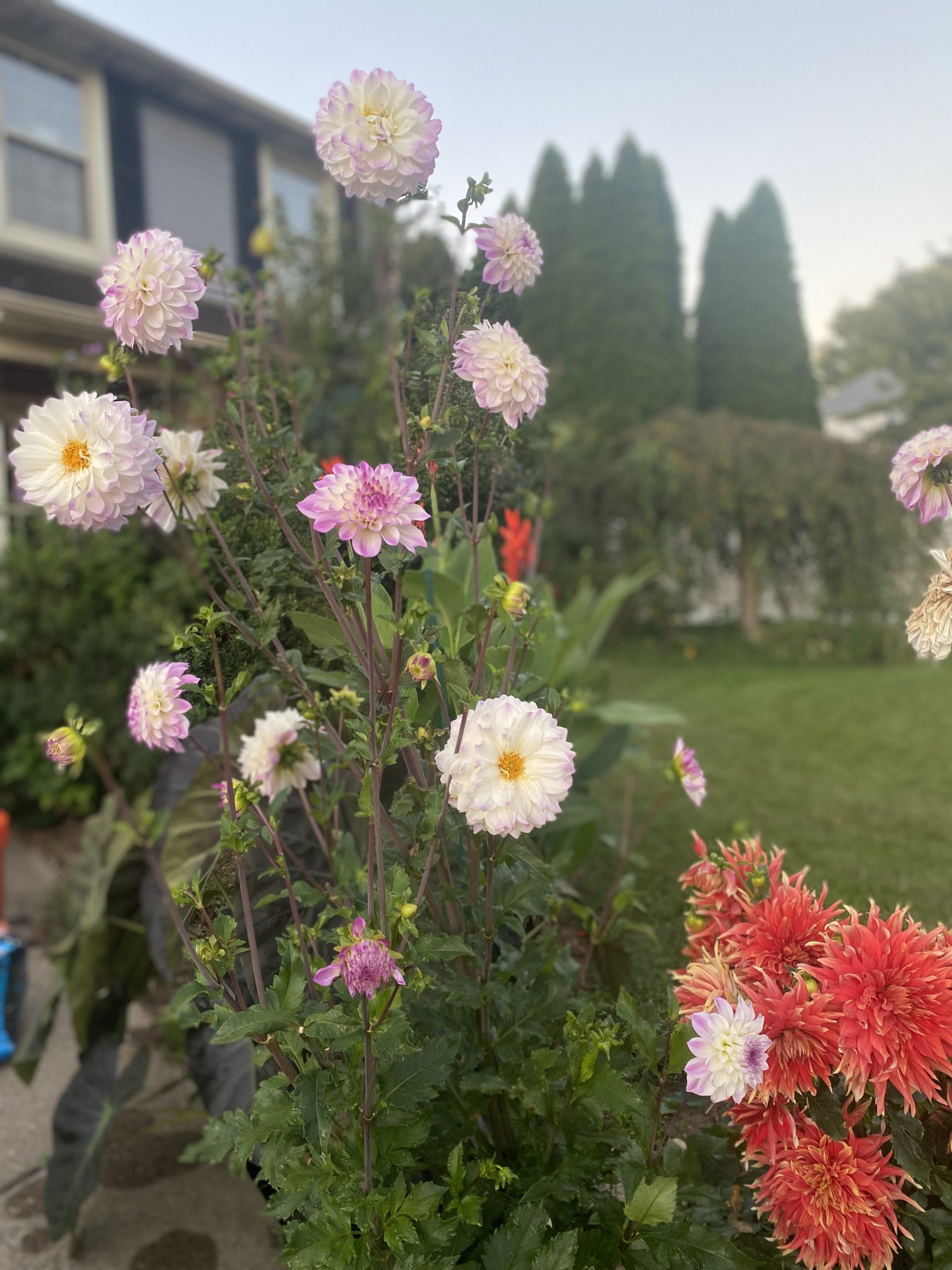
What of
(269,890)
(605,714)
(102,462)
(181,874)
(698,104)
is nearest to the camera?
(102,462)

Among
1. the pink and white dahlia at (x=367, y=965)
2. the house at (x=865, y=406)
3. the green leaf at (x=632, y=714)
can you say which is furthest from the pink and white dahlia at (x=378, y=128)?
the house at (x=865, y=406)

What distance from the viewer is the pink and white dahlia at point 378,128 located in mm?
799

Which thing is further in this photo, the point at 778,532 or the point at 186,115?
the point at 778,532

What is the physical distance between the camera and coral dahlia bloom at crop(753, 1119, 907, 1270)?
799 millimetres

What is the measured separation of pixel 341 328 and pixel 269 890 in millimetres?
6882

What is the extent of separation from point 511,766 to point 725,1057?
0.29 metres

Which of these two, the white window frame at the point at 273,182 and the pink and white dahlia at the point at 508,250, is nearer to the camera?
the pink and white dahlia at the point at 508,250

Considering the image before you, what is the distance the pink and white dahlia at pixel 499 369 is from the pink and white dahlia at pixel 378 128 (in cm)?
16

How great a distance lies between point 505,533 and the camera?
67.7 inches

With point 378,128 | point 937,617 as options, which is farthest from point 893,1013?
point 378,128

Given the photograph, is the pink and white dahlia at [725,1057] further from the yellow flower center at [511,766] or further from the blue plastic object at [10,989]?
the blue plastic object at [10,989]

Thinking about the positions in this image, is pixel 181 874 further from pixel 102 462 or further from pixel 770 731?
pixel 770 731

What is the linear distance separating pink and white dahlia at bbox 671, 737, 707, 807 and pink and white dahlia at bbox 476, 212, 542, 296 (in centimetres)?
58

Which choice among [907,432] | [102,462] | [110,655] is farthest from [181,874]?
[907,432]
